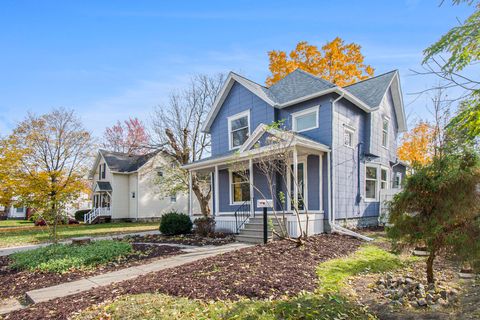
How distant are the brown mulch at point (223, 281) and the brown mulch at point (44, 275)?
4.74ft

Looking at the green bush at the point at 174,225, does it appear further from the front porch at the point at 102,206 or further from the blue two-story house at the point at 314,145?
the front porch at the point at 102,206

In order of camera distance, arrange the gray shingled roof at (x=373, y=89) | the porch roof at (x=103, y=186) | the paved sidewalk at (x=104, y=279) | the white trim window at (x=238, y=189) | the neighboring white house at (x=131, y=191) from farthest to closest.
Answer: the porch roof at (x=103, y=186) < the neighboring white house at (x=131, y=191) < the white trim window at (x=238, y=189) < the gray shingled roof at (x=373, y=89) < the paved sidewalk at (x=104, y=279)

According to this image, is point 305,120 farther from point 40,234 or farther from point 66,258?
point 40,234

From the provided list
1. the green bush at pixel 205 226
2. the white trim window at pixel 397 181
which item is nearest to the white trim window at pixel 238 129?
the green bush at pixel 205 226

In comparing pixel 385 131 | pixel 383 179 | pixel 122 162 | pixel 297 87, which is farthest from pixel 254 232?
pixel 122 162

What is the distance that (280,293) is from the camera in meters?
4.54

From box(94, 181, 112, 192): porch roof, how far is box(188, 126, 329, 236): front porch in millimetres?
16250

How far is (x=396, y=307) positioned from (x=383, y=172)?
11.8 metres

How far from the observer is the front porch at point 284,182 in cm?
930

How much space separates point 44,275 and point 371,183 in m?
12.9

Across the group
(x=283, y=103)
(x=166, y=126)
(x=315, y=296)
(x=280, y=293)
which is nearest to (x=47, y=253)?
(x=280, y=293)

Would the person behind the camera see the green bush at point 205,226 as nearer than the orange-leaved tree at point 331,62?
Yes

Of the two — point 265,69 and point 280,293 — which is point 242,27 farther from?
point 265,69

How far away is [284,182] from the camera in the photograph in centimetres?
1011
